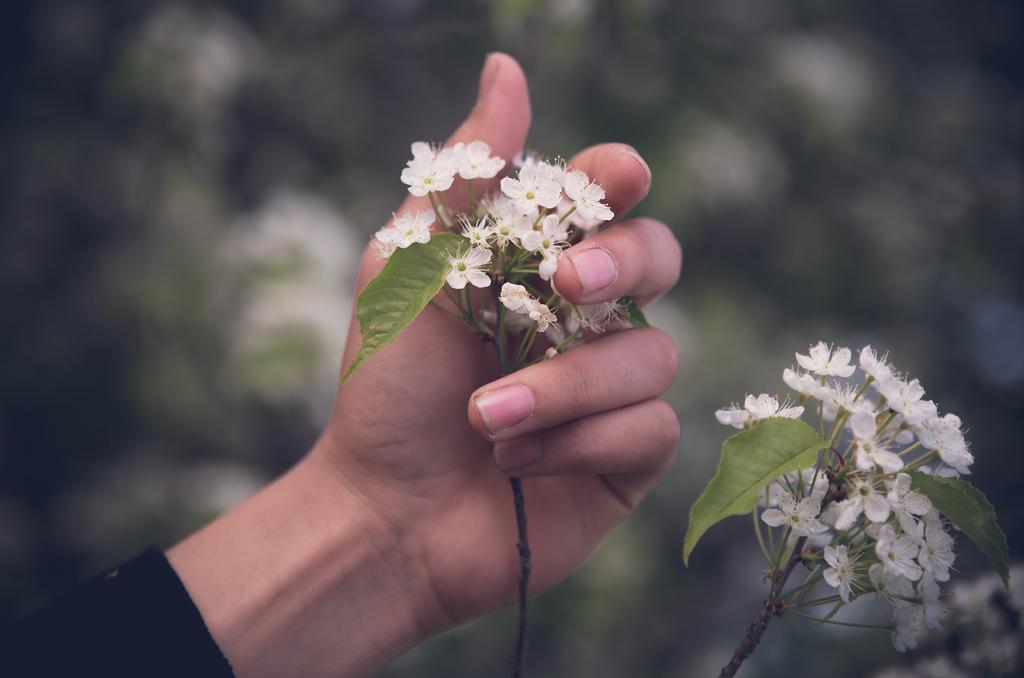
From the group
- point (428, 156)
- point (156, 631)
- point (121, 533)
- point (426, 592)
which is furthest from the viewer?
point (121, 533)

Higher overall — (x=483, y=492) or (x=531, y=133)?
(x=531, y=133)

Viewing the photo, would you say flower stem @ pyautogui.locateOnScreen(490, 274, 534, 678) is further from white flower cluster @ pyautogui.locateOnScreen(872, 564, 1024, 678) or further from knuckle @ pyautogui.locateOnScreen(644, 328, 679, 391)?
white flower cluster @ pyautogui.locateOnScreen(872, 564, 1024, 678)

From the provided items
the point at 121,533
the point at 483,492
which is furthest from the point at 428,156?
the point at 121,533

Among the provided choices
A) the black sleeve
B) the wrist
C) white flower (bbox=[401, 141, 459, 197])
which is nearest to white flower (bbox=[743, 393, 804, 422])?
white flower (bbox=[401, 141, 459, 197])

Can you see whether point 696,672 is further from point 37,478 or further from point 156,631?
point 37,478

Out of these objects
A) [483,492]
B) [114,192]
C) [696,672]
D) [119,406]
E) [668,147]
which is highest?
[114,192]

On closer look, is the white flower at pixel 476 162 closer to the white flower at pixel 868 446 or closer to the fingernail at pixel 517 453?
the fingernail at pixel 517 453

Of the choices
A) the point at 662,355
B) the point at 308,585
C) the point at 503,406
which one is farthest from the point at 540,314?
the point at 308,585

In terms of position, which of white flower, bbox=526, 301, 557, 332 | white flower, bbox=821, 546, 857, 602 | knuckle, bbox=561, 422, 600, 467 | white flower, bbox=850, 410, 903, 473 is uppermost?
white flower, bbox=526, 301, 557, 332
